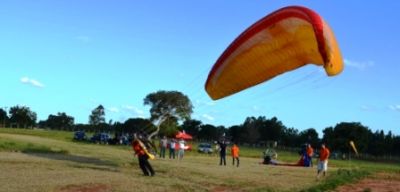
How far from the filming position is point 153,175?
2230 centimetres

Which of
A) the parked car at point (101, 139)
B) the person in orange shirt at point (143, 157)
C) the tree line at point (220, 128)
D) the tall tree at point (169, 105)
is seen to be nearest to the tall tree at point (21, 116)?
the tree line at point (220, 128)

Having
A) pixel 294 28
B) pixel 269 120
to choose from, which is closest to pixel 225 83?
pixel 294 28

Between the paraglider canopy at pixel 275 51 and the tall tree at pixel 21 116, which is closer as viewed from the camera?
the paraglider canopy at pixel 275 51

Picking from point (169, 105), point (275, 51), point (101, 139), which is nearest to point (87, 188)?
point (275, 51)

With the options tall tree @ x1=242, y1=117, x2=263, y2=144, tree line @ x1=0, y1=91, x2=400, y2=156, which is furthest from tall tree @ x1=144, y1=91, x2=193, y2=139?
tall tree @ x1=242, y1=117, x2=263, y2=144

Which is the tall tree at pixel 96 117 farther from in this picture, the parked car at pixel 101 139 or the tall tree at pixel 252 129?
the parked car at pixel 101 139

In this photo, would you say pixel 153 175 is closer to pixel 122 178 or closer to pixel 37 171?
pixel 122 178

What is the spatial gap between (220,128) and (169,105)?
6555 cm

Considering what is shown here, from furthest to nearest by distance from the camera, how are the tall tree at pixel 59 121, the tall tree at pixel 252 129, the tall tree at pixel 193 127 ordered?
the tall tree at pixel 59 121, the tall tree at pixel 193 127, the tall tree at pixel 252 129

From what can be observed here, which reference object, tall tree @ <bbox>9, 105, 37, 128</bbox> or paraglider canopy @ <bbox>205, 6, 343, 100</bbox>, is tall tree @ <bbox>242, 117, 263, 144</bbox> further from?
paraglider canopy @ <bbox>205, 6, 343, 100</bbox>

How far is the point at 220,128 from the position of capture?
173m

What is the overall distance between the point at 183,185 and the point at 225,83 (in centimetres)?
397

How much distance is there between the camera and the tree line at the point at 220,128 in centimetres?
10338

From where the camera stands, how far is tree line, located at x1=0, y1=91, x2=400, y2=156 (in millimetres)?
103375
